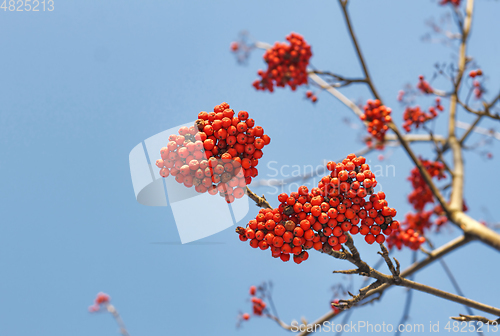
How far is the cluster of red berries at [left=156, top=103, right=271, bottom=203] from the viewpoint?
4266 mm

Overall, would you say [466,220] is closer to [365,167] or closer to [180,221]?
[365,167]

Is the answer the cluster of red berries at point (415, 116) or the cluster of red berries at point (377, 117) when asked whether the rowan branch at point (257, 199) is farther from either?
the cluster of red berries at point (415, 116)

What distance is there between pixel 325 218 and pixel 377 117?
3064 mm

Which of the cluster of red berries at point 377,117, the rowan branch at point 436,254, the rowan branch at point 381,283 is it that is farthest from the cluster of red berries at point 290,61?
the rowan branch at point 436,254

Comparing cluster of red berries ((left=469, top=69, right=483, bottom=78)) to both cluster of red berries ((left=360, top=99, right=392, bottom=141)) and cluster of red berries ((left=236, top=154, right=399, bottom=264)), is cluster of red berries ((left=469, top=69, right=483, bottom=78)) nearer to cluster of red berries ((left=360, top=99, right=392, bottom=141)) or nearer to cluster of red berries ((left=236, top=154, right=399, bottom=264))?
cluster of red berries ((left=360, top=99, right=392, bottom=141))

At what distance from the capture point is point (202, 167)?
4211 millimetres

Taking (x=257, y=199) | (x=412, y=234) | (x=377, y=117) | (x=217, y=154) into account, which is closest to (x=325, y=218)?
(x=257, y=199)

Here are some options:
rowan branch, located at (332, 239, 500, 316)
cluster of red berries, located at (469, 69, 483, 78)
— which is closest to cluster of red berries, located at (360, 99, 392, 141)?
rowan branch, located at (332, 239, 500, 316)

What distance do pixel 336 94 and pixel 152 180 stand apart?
15.4 ft

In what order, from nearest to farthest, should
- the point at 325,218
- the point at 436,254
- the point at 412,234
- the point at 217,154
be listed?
the point at 325,218 → the point at 217,154 → the point at 436,254 → the point at 412,234

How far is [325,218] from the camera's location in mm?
4227

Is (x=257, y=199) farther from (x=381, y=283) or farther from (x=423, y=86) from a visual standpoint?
(x=423, y=86)

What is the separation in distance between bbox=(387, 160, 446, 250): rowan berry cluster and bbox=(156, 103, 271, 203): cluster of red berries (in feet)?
13.1

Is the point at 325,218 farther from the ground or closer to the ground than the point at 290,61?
closer to the ground
